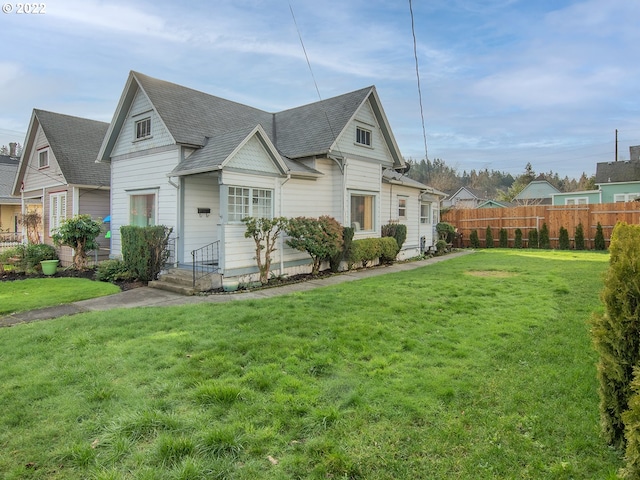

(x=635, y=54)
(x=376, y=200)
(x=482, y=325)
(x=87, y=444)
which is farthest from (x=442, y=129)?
(x=87, y=444)

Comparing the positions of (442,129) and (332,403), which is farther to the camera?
(442,129)

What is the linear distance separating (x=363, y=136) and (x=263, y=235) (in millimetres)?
6243

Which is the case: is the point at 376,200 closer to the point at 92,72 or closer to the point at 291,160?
the point at 291,160

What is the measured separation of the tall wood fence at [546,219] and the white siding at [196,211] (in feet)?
55.6

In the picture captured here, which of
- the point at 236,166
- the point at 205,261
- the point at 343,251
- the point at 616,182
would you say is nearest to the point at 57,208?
the point at 205,261

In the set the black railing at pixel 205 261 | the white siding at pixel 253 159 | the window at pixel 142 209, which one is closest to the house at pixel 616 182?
the white siding at pixel 253 159

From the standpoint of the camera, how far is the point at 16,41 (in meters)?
11.1

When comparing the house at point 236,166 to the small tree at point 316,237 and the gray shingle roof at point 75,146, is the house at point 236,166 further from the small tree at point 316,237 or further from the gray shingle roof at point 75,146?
the gray shingle roof at point 75,146

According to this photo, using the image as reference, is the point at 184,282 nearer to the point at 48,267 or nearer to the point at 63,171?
the point at 48,267

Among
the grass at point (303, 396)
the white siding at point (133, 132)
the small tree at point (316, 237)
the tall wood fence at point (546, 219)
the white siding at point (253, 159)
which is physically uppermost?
the white siding at point (133, 132)

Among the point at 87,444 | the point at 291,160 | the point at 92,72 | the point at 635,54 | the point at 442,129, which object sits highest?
the point at 92,72

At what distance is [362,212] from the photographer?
14.1 meters

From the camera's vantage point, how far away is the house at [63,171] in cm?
1498

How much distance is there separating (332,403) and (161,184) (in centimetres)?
977
